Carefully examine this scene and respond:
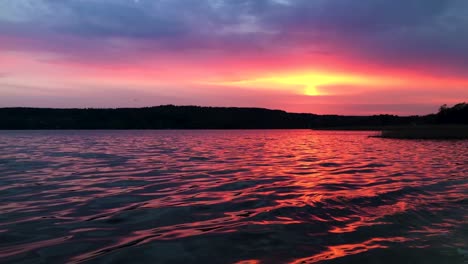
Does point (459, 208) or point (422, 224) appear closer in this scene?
point (422, 224)

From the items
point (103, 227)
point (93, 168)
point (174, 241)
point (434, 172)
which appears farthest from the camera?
point (93, 168)

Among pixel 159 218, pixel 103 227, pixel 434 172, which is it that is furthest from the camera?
pixel 434 172

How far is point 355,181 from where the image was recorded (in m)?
19.5

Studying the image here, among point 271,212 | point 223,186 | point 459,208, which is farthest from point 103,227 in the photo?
point 459,208

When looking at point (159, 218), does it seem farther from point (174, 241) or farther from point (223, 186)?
point (223, 186)

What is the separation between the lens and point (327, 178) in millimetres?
20781

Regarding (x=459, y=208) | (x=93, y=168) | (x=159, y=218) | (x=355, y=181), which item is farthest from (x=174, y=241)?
(x=93, y=168)

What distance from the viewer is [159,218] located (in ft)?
39.2

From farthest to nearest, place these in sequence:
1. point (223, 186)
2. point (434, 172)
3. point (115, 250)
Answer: point (434, 172) → point (223, 186) → point (115, 250)

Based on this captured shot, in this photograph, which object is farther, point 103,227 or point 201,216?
point 201,216

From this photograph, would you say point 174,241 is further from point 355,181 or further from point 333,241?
point 355,181

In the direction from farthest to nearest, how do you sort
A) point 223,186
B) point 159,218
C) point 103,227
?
point 223,186
point 159,218
point 103,227

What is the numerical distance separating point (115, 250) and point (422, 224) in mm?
8600

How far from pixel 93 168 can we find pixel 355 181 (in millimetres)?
16956
